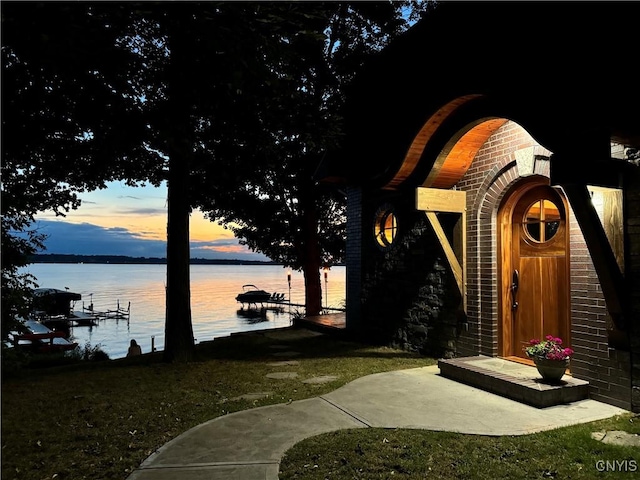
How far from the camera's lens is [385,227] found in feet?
30.5

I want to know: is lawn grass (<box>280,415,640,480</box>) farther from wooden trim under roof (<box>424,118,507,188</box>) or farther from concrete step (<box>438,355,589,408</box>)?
wooden trim under roof (<box>424,118,507,188</box>)

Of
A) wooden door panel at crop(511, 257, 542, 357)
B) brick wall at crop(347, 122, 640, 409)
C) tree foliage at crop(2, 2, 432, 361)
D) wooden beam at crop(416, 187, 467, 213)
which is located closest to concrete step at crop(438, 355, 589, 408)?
brick wall at crop(347, 122, 640, 409)

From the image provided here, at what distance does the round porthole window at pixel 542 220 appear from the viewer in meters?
6.15

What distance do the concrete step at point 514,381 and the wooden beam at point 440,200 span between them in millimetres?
2344

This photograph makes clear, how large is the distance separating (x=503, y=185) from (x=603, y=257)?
2.01 m

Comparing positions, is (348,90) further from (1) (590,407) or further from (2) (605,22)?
(1) (590,407)

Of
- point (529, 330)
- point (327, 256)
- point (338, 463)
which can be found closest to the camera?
point (338, 463)

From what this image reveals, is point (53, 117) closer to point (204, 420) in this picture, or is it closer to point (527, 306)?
point (204, 420)

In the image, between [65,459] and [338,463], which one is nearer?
[338,463]

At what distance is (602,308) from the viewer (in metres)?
5.05

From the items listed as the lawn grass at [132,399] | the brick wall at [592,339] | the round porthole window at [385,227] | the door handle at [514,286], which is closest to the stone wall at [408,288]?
the round porthole window at [385,227]

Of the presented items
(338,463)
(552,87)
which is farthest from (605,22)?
(338,463)

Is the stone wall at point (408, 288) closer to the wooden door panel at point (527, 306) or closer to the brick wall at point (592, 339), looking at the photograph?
the wooden door panel at point (527, 306)

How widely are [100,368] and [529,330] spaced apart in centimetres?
724
